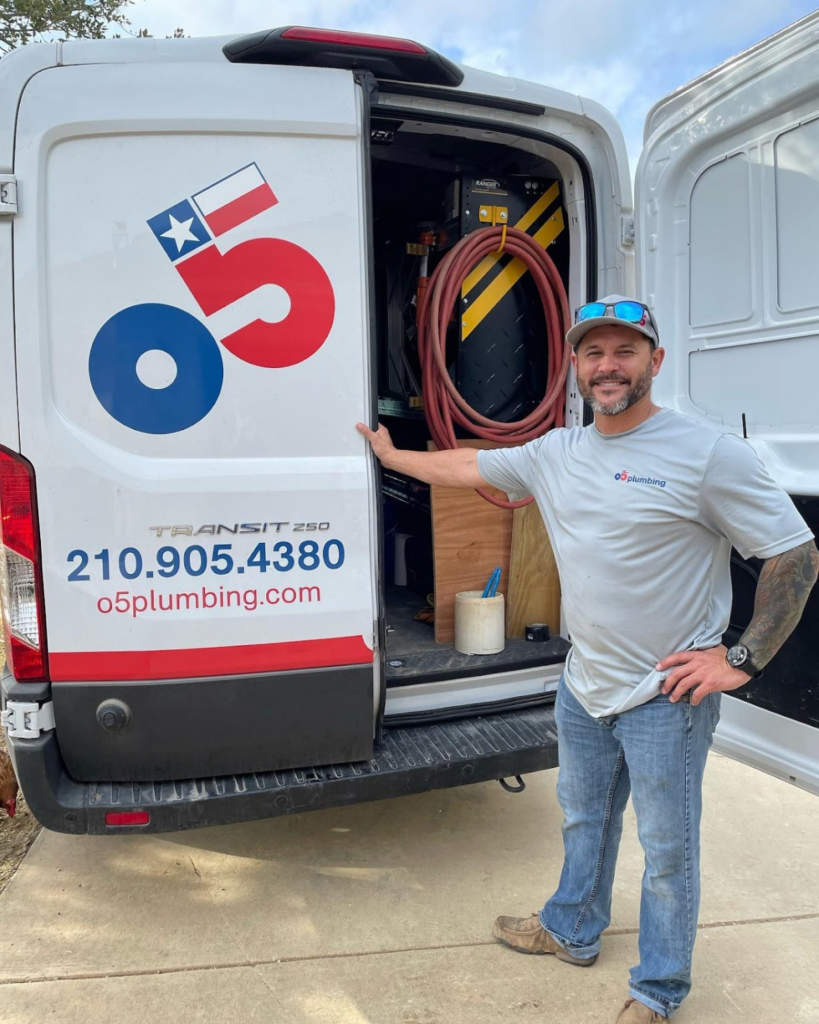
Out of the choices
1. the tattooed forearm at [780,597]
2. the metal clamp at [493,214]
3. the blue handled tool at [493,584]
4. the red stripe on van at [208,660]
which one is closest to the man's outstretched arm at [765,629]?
the tattooed forearm at [780,597]

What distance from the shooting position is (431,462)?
2.50 m

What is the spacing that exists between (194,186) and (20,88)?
50cm

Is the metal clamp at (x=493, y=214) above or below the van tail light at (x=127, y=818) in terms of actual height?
above

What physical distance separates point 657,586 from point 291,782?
1219 millimetres

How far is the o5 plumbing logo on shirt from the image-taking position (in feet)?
6.41

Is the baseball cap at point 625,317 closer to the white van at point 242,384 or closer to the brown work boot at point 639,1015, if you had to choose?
the white van at point 242,384

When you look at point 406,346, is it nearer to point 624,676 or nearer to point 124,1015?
point 624,676

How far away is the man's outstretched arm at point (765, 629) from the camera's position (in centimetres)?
187

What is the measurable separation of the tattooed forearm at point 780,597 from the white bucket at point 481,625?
133 cm

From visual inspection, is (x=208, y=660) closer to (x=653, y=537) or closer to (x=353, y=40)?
(x=653, y=537)

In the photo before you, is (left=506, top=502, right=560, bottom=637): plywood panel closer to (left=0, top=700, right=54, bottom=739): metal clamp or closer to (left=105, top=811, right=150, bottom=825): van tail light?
(left=105, top=811, right=150, bottom=825): van tail light

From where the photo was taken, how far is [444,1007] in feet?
7.30

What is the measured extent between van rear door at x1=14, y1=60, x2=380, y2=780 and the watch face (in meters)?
1.03

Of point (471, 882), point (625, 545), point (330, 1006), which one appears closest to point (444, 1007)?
point (330, 1006)
